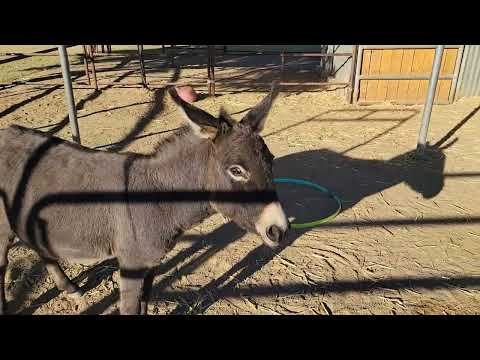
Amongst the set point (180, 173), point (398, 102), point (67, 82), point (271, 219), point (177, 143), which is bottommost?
point (398, 102)

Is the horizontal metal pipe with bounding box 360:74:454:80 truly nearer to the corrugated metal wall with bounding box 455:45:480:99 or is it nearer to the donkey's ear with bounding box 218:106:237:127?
the corrugated metal wall with bounding box 455:45:480:99

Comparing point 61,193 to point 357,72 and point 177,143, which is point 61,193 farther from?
point 357,72

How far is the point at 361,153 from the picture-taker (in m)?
8.13

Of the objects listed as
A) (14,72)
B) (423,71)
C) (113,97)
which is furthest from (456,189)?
(14,72)

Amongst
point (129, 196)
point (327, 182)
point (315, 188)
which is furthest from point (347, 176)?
point (129, 196)

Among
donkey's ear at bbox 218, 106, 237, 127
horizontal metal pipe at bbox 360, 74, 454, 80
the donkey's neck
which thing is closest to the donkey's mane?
the donkey's neck

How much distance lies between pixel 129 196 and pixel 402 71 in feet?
35.5

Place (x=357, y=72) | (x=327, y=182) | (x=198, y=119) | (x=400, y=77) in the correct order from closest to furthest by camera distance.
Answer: (x=198, y=119) → (x=327, y=182) → (x=400, y=77) → (x=357, y=72)

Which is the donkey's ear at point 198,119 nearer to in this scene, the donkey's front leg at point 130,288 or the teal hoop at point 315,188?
the donkey's front leg at point 130,288

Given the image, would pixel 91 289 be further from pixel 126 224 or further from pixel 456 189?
pixel 456 189

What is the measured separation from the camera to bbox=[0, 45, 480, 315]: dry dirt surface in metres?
4.13

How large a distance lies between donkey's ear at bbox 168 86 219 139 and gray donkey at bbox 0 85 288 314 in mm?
15

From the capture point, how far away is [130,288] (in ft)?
10.2
